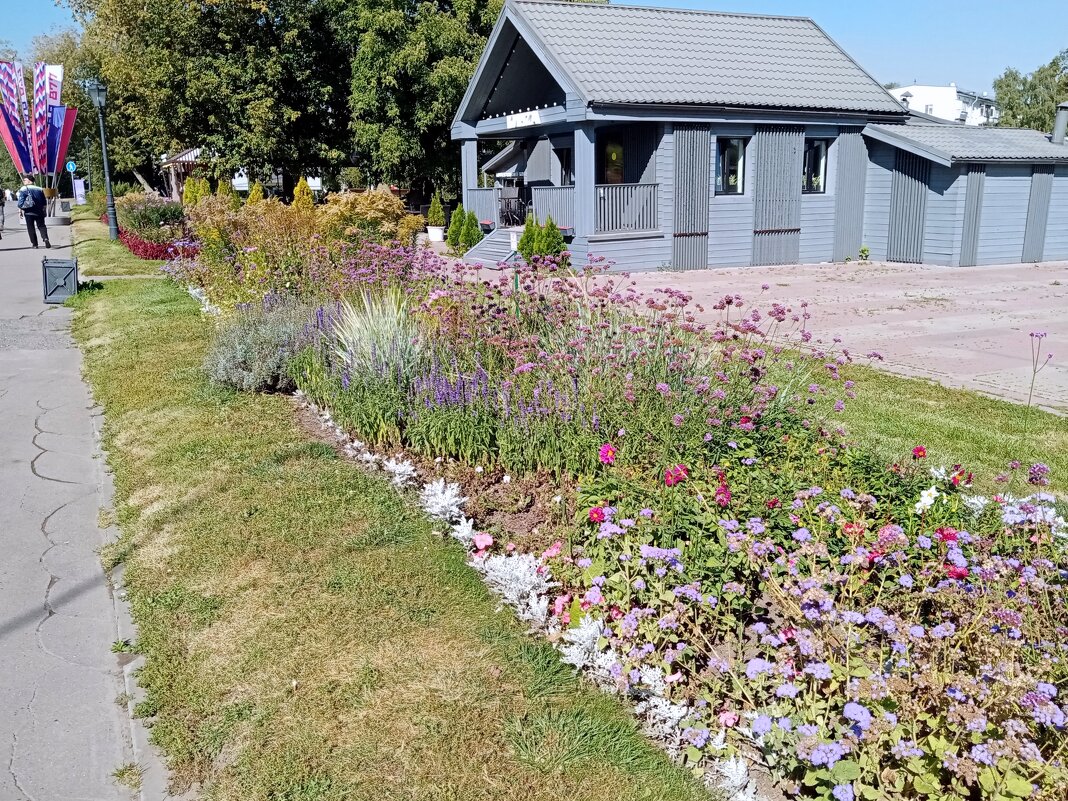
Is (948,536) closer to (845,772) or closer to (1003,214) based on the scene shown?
(845,772)

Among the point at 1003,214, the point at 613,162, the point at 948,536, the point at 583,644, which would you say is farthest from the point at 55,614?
the point at 1003,214

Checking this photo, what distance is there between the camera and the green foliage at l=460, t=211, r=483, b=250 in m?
22.3

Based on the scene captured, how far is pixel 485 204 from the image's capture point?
22.9 meters

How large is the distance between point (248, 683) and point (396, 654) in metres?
0.60

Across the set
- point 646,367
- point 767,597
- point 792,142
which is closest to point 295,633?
point 767,597

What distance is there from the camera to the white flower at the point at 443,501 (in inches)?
197

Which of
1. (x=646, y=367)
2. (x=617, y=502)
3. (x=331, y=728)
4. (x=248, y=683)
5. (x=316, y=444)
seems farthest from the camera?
(x=316, y=444)

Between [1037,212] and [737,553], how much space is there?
2095 cm

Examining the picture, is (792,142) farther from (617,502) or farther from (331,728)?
(331,728)

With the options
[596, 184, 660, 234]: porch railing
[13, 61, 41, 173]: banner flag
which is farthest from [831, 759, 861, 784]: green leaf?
[13, 61, 41, 173]: banner flag

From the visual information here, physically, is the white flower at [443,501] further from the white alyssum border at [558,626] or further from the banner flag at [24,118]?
the banner flag at [24,118]

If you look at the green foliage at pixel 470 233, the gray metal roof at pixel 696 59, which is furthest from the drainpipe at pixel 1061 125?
the green foliage at pixel 470 233

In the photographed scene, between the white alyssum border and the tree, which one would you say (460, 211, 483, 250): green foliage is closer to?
the white alyssum border

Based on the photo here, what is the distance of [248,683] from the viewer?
11.8 ft
